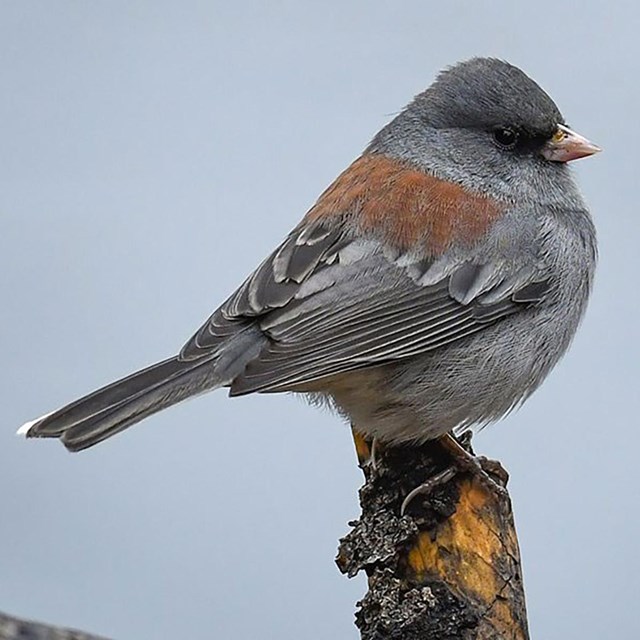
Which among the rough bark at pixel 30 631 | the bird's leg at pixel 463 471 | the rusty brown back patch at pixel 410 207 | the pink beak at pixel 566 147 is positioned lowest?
the rough bark at pixel 30 631

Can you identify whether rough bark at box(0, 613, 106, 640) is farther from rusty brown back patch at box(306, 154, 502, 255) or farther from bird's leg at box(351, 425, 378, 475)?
rusty brown back patch at box(306, 154, 502, 255)

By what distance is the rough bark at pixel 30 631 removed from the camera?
1.22 metres

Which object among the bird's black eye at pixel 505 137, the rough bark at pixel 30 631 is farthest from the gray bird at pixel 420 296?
the rough bark at pixel 30 631

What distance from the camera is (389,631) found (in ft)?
7.62

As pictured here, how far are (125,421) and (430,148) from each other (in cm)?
120

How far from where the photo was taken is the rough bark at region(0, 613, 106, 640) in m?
1.22

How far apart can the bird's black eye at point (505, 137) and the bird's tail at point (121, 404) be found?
3.51 feet

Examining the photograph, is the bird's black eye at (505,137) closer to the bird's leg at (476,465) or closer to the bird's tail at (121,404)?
the bird's leg at (476,465)

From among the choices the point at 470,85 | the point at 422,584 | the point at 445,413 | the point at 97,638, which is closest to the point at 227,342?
the point at 445,413

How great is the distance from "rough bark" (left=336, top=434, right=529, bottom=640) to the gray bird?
0.81ft

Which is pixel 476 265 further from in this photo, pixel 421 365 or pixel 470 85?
pixel 470 85

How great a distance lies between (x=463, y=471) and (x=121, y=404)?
777mm

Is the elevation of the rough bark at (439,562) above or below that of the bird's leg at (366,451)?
below

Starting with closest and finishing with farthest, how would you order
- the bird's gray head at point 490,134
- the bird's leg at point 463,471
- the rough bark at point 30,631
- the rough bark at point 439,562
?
the rough bark at point 30,631, the rough bark at point 439,562, the bird's leg at point 463,471, the bird's gray head at point 490,134
